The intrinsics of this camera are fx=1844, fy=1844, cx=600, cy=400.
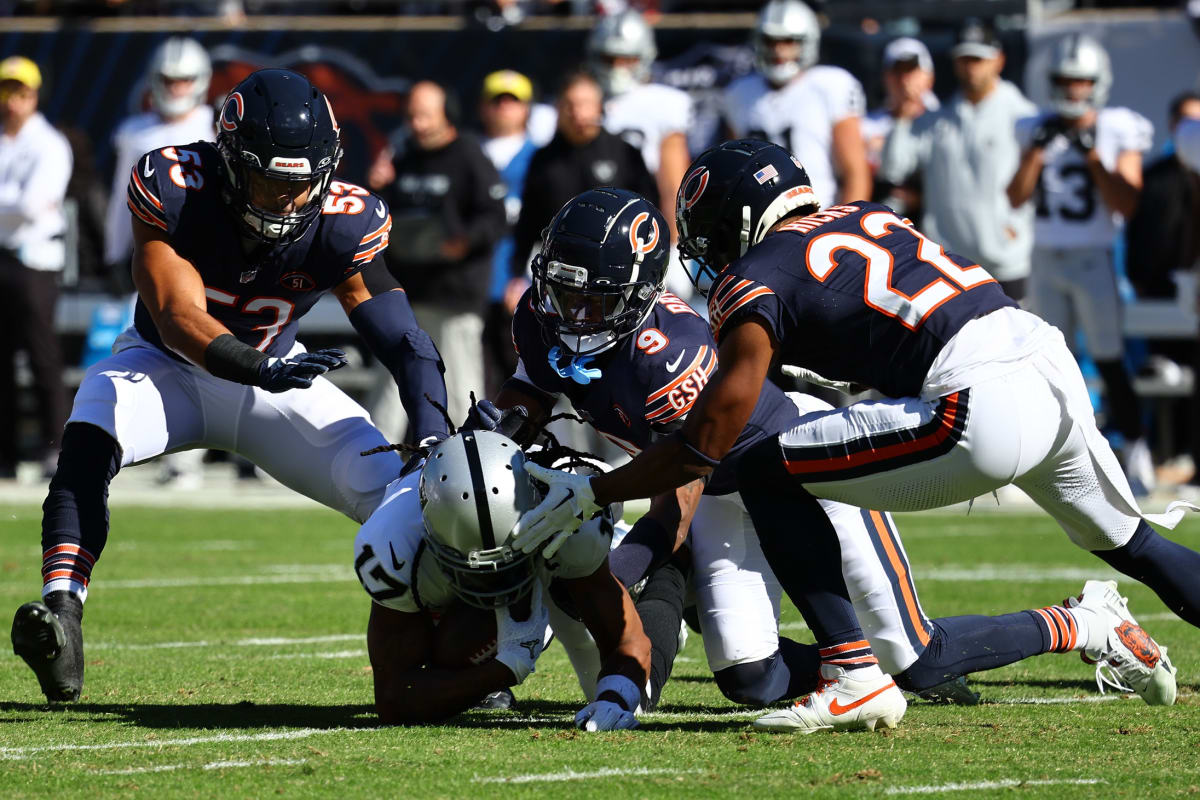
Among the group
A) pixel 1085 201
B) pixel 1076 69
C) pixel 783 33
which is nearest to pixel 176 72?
pixel 783 33

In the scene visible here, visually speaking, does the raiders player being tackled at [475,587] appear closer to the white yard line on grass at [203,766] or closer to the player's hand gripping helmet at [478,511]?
the player's hand gripping helmet at [478,511]

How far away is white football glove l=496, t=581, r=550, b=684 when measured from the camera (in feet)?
13.5

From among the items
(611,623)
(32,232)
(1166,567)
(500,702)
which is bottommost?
(500,702)

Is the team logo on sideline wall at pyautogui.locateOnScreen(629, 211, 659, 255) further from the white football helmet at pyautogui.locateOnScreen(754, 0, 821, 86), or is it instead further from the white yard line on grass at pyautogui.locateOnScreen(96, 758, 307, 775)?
the white football helmet at pyautogui.locateOnScreen(754, 0, 821, 86)

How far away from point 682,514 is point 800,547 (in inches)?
20.8

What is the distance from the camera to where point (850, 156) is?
8.94 metres

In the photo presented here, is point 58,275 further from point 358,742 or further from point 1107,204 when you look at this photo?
point 358,742

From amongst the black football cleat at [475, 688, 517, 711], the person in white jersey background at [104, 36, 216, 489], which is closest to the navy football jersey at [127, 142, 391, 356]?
the black football cleat at [475, 688, 517, 711]

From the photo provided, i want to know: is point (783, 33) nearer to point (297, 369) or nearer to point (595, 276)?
point (595, 276)

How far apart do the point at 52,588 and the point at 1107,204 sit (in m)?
6.25

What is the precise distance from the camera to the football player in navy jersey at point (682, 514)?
4430 millimetres

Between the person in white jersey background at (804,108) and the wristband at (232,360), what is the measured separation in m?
4.72

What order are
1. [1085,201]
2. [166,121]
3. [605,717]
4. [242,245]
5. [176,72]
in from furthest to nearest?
[166,121] → [176,72] → [1085,201] → [242,245] → [605,717]

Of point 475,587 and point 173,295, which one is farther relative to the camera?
point 173,295
